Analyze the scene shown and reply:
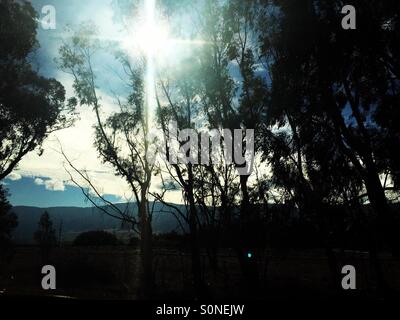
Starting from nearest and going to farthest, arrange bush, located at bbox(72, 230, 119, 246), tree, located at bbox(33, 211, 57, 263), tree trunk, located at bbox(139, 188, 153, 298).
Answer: tree trunk, located at bbox(139, 188, 153, 298), tree, located at bbox(33, 211, 57, 263), bush, located at bbox(72, 230, 119, 246)

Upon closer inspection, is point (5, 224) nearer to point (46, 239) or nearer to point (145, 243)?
point (145, 243)

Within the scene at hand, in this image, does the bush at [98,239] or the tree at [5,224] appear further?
the bush at [98,239]

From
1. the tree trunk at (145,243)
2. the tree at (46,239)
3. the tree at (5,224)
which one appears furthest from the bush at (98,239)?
the tree trunk at (145,243)

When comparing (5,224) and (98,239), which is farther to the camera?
(98,239)

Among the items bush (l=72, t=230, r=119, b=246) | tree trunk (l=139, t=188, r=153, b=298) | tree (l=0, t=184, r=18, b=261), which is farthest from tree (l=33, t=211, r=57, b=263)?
tree trunk (l=139, t=188, r=153, b=298)

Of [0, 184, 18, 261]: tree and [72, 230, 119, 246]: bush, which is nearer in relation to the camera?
[0, 184, 18, 261]: tree

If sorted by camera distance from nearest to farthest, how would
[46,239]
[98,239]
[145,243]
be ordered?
[145,243] → [46,239] → [98,239]

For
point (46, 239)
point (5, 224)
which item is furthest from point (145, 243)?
point (46, 239)

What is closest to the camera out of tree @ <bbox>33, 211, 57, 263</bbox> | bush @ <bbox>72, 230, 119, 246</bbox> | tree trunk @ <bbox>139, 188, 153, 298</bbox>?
tree trunk @ <bbox>139, 188, 153, 298</bbox>

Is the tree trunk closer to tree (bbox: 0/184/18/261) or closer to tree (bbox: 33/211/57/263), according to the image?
tree (bbox: 0/184/18/261)

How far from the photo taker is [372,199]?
29.5 feet

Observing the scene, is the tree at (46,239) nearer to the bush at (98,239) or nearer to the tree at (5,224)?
the tree at (5,224)
